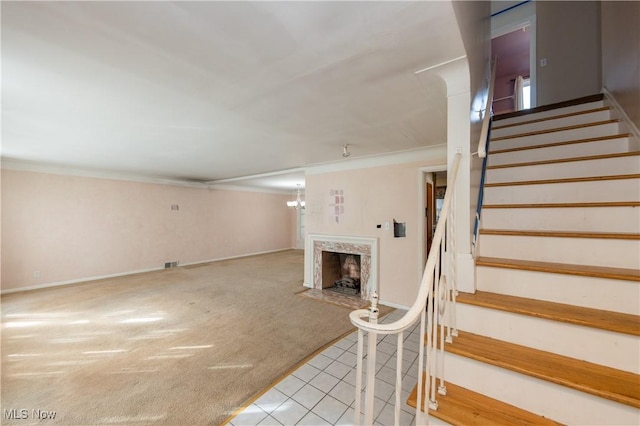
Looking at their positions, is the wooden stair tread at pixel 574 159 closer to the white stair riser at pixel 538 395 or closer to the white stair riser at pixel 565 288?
the white stair riser at pixel 565 288

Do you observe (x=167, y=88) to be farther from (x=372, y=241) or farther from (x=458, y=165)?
(x=372, y=241)

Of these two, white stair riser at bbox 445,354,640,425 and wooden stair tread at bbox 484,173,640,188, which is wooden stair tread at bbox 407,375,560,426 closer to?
white stair riser at bbox 445,354,640,425

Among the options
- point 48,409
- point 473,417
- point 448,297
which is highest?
point 448,297

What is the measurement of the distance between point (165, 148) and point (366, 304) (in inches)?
147

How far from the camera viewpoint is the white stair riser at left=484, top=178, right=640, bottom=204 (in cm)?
164

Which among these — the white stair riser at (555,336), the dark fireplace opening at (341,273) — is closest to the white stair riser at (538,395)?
the white stair riser at (555,336)

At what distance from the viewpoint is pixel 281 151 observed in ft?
11.9

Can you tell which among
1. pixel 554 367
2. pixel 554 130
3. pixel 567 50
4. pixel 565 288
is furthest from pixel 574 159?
pixel 567 50

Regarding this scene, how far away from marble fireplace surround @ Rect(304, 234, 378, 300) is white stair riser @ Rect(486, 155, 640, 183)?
7.06ft

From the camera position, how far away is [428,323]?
1184mm

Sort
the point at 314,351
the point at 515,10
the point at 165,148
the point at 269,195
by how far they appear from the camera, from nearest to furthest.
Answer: the point at 314,351 → the point at 165,148 → the point at 515,10 → the point at 269,195

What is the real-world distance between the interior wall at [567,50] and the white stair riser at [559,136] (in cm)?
209

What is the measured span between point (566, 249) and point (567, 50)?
4.02m

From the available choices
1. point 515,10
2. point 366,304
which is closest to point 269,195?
point 366,304
